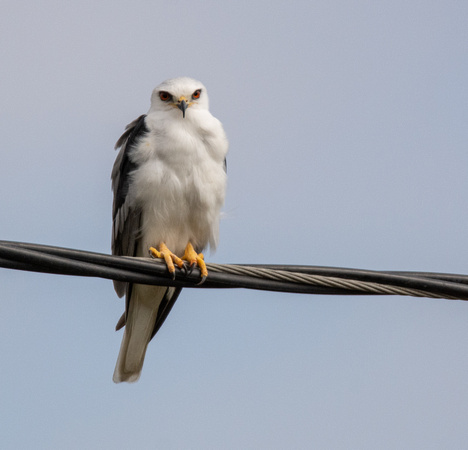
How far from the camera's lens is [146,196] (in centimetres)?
534

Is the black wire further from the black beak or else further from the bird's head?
the bird's head

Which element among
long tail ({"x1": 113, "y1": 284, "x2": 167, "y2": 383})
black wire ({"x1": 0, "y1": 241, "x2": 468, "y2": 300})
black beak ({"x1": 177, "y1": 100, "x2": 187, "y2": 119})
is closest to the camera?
black wire ({"x1": 0, "y1": 241, "x2": 468, "y2": 300})

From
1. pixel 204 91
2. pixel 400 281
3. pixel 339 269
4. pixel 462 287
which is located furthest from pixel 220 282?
pixel 204 91

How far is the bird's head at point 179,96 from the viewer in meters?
5.89

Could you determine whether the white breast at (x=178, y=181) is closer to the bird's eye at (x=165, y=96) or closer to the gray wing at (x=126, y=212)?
the gray wing at (x=126, y=212)

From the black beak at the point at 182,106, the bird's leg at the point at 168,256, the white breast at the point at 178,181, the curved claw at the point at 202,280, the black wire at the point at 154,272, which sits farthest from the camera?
the black beak at the point at 182,106

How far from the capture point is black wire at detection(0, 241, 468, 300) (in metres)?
3.19

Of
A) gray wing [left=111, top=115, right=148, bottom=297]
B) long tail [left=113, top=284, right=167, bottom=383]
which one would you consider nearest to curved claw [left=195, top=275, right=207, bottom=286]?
gray wing [left=111, top=115, right=148, bottom=297]

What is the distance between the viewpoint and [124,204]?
18.0 ft

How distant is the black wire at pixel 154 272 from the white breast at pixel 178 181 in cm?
170

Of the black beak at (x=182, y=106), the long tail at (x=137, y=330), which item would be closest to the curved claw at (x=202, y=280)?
the long tail at (x=137, y=330)

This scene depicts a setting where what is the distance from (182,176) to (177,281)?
1.58 m

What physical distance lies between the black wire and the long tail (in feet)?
7.33

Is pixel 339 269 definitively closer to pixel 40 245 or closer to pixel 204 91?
pixel 40 245
